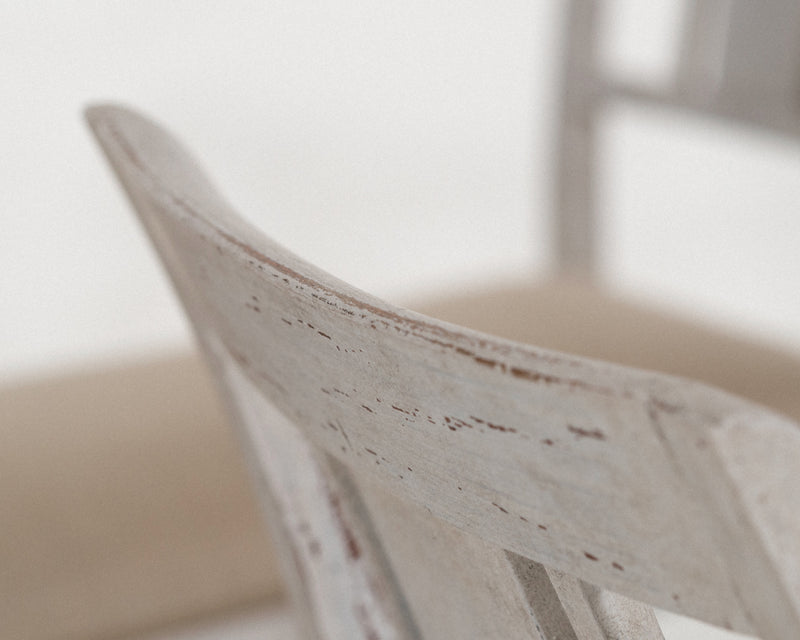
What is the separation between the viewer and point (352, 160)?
304 centimetres

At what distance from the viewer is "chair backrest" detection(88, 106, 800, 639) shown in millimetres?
164

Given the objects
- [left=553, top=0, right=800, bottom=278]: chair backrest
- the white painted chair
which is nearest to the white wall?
[left=553, top=0, right=800, bottom=278]: chair backrest

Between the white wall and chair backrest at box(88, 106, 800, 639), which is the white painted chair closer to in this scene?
A: chair backrest at box(88, 106, 800, 639)

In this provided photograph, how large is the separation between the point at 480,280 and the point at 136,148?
3.25 feet

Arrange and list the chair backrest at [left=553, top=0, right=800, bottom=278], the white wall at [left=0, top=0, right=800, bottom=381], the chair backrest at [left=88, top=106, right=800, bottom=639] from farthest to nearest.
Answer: the white wall at [left=0, top=0, right=800, bottom=381]
the chair backrest at [left=553, top=0, right=800, bottom=278]
the chair backrest at [left=88, top=106, right=800, bottom=639]

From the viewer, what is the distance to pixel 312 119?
2.99 meters

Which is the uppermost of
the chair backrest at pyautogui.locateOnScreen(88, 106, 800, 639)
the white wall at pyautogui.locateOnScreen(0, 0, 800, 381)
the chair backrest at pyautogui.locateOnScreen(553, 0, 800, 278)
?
the white wall at pyautogui.locateOnScreen(0, 0, 800, 381)

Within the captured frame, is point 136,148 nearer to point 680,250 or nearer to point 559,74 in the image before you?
point 559,74

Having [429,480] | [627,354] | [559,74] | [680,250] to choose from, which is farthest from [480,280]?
[680,250]

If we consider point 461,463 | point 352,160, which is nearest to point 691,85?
point 461,463

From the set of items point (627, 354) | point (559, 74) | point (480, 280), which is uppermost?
point (559, 74)

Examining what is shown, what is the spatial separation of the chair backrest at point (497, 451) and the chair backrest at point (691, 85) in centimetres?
110

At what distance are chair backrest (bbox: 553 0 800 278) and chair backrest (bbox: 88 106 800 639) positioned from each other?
1104 mm

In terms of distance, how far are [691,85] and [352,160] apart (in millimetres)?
1650
